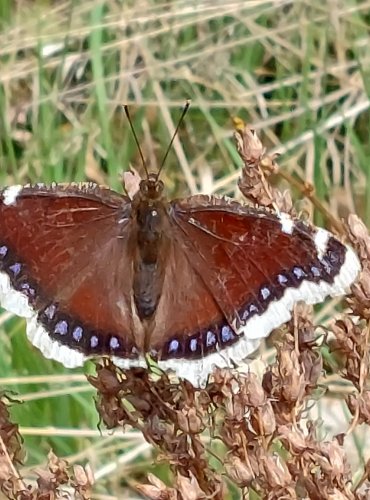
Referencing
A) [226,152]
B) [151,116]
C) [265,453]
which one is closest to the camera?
[265,453]

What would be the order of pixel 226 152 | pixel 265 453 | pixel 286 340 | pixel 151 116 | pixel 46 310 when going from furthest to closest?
pixel 151 116, pixel 226 152, pixel 46 310, pixel 286 340, pixel 265 453

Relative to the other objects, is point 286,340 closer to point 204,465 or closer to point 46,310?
point 204,465

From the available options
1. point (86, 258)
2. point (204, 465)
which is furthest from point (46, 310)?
point (204, 465)

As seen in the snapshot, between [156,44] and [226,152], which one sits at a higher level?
[156,44]

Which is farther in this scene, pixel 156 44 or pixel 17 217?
pixel 156 44

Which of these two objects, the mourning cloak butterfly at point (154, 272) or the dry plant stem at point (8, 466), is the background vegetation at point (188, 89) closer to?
the mourning cloak butterfly at point (154, 272)

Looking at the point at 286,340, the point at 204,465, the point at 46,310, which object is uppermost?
the point at 46,310

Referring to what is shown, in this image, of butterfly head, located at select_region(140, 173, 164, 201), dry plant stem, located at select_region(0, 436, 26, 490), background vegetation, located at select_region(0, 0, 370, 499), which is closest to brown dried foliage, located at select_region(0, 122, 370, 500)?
dry plant stem, located at select_region(0, 436, 26, 490)
